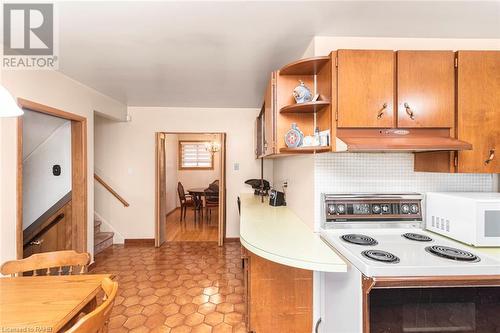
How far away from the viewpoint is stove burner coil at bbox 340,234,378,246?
130 cm

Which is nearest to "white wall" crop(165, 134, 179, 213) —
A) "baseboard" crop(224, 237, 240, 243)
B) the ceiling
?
"baseboard" crop(224, 237, 240, 243)

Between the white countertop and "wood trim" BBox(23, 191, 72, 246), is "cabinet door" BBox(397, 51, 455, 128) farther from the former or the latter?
"wood trim" BBox(23, 191, 72, 246)

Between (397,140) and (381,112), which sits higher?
(381,112)

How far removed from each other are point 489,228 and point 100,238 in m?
4.28

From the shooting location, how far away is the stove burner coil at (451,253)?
1.08 m

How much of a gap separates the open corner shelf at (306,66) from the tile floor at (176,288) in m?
2.01

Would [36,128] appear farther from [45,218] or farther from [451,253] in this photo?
[451,253]

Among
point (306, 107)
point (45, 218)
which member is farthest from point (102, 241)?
point (306, 107)

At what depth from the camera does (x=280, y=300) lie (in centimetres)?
158

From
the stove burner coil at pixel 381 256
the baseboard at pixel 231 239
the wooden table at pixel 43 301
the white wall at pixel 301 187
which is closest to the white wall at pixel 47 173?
the wooden table at pixel 43 301

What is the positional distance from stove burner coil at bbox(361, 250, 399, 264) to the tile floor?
129 cm

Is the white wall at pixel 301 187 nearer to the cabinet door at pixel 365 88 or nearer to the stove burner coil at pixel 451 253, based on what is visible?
the cabinet door at pixel 365 88

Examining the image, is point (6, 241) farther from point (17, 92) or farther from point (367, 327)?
point (367, 327)

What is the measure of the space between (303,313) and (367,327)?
2.22ft
